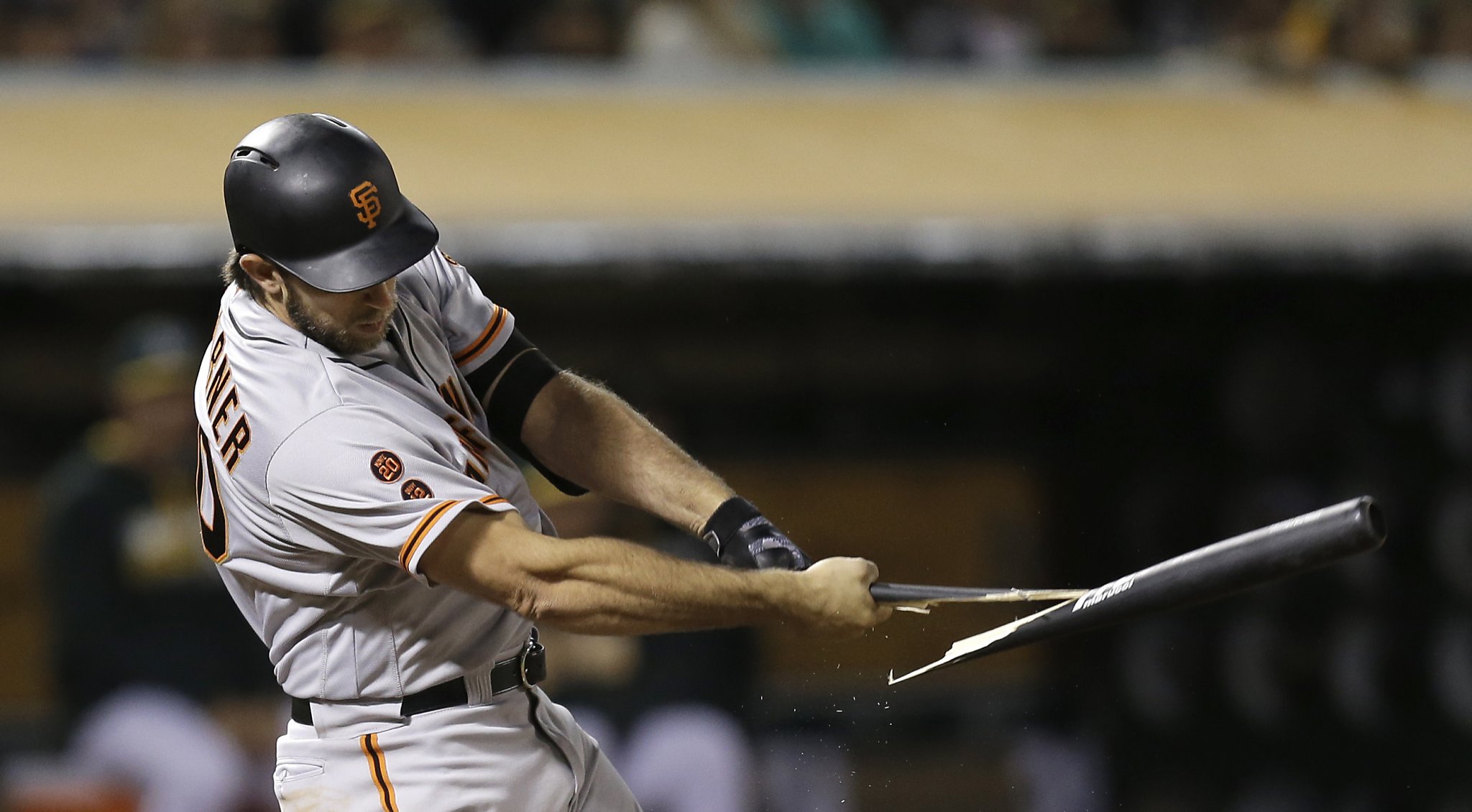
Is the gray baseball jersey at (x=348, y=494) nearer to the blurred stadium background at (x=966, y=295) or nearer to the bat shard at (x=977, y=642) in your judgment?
the bat shard at (x=977, y=642)

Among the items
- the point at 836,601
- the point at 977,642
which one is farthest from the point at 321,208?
the point at 977,642

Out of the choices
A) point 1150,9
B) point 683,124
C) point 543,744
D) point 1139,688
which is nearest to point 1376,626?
point 1139,688

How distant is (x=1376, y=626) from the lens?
6.23 m

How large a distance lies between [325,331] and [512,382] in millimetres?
451

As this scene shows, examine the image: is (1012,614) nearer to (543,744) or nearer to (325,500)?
(543,744)

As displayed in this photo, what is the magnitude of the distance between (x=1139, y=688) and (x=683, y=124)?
8.27ft

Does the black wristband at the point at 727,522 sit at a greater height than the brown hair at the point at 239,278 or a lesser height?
lesser

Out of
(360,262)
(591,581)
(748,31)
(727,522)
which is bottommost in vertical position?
(748,31)

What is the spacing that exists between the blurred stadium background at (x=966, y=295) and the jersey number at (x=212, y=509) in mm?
2517

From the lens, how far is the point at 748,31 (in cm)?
601

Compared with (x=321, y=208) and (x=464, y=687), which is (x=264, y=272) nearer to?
(x=321, y=208)

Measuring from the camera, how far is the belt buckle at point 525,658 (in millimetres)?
2496

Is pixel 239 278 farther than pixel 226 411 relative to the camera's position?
Yes

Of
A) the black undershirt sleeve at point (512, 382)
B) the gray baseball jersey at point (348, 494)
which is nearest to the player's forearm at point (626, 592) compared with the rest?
the gray baseball jersey at point (348, 494)
